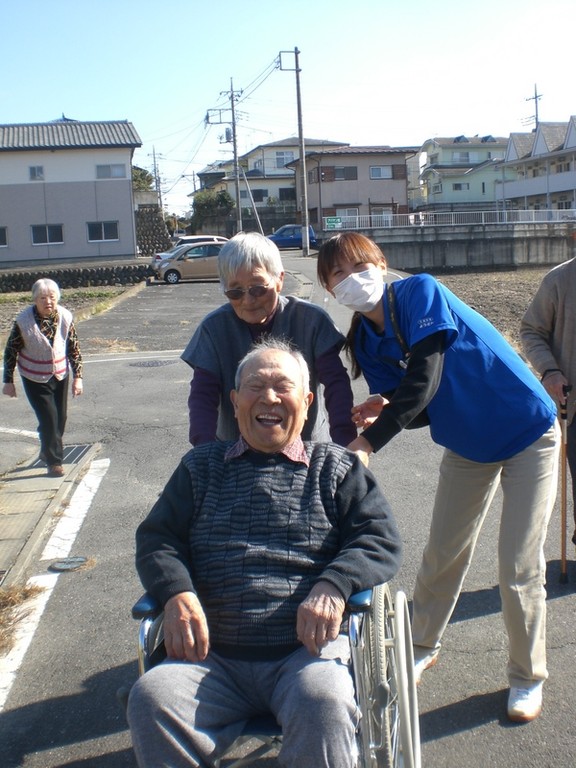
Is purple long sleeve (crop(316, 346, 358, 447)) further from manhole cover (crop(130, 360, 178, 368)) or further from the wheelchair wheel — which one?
manhole cover (crop(130, 360, 178, 368))

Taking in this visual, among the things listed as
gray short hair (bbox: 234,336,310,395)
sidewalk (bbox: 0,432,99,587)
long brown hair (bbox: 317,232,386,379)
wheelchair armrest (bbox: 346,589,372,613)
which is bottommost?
sidewalk (bbox: 0,432,99,587)

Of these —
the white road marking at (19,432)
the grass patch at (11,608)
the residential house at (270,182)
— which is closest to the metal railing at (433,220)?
the residential house at (270,182)

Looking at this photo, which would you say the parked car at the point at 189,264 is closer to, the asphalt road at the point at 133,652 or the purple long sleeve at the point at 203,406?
the asphalt road at the point at 133,652

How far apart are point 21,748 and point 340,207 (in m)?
68.1

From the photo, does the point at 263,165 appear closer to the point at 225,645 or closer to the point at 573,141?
the point at 573,141

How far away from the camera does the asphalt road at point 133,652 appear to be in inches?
130

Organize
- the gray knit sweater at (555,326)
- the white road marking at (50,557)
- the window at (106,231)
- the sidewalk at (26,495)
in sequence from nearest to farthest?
the white road marking at (50,557) → the gray knit sweater at (555,326) → the sidewalk at (26,495) → the window at (106,231)

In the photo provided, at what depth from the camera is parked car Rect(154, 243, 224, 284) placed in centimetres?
3541

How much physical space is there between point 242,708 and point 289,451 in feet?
2.74

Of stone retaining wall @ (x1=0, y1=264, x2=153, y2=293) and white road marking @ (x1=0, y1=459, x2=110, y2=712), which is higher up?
stone retaining wall @ (x1=0, y1=264, x2=153, y2=293)

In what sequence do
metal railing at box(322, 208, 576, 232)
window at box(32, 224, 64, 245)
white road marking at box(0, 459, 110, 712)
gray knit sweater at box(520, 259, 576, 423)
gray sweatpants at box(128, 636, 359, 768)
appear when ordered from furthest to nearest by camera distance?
1. metal railing at box(322, 208, 576, 232)
2. window at box(32, 224, 64, 245)
3. gray knit sweater at box(520, 259, 576, 423)
4. white road marking at box(0, 459, 110, 712)
5. gray sweatpants at box(128, 636, 359, 768)

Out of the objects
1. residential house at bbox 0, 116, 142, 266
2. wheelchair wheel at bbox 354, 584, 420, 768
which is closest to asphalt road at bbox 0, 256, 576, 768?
wheelchair wheel at bbox 354, 584, 420, 768

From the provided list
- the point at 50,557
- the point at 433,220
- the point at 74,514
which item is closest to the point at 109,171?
the point at 433,220

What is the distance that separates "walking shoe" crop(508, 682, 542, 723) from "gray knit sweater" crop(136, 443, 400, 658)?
3.51ft
